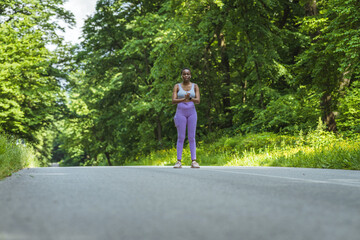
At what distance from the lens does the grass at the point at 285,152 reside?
9297 mm

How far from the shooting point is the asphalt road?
2.36m

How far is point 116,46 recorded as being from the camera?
27.8 metres

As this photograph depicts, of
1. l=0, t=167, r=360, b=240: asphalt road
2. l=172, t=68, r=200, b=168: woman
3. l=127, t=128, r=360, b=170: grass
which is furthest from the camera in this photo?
l=127, t=128, r=360, b=170: grass

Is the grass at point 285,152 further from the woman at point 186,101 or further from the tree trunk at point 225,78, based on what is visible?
the tree trunk at point 225,78

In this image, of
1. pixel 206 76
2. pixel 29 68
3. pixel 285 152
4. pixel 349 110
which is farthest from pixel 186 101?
pixel 29 68

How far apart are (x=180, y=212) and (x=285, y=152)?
9227 mm

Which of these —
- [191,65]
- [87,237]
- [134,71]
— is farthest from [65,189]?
[134,71]

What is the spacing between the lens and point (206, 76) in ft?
67.8

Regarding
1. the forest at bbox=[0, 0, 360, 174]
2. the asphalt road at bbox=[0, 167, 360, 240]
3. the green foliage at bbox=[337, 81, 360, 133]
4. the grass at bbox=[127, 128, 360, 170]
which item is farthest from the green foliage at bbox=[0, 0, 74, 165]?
the asphalt road at bbox=[0, 167, 360, 240]

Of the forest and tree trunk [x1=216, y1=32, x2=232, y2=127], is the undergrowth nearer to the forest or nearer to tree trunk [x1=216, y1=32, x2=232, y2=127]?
the forest

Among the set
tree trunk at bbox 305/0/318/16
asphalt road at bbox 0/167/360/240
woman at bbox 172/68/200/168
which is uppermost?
tree trunk at bbox 305/0/318/16

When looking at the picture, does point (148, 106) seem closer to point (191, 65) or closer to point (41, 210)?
point (191, 65)

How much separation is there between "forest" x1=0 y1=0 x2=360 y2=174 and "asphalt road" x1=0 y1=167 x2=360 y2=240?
217 inches

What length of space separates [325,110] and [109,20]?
1581 cm
